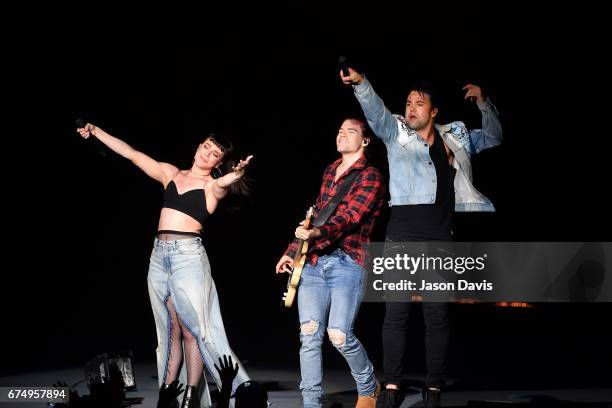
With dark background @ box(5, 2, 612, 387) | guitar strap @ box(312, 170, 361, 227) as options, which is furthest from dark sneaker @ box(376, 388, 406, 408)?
dark background @ box(5, 2, 612, 387)

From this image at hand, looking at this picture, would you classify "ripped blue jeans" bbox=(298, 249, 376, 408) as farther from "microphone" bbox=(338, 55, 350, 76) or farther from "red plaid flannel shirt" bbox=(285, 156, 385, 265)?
"microphone" bbox=(338, 55, 350, 76)

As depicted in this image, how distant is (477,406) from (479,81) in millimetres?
3393

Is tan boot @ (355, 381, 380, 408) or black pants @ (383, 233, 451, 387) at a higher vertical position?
black pants @ (383, 233, 451, 387)

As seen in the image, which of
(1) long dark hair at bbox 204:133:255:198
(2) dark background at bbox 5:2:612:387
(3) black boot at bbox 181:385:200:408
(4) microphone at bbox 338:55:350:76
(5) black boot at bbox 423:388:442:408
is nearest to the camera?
(4) microphone at bbox 338:55:350:76

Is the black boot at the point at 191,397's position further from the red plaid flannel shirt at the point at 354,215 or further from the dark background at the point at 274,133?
the dark background at the point at 274,133

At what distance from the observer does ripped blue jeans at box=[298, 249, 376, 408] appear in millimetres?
5000

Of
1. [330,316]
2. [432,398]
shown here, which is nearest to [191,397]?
[330,316]

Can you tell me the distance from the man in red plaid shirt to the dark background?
1.74m

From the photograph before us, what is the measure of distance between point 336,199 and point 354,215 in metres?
0.19

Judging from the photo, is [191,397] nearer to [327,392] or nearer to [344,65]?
[327,392]

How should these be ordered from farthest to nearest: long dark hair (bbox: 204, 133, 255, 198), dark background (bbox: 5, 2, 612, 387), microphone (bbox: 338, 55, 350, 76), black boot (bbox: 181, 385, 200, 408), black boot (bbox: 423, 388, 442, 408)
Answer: dark background (bbox: 5, 2, 612, 387) → long dark hair (bbox: 204, 133, 255, 198) → black boot (bbox: 181, 385, 200, 408) → black boot (bbox: 423, 388, 442, 408) → microphone (bbox: 338, 55, 350, 76)

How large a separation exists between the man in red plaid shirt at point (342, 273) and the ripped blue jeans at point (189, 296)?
0.47 meters

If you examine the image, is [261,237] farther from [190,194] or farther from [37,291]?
[190,194]

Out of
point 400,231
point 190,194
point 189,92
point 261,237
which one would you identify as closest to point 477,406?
point 400,231
